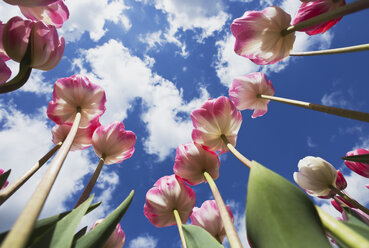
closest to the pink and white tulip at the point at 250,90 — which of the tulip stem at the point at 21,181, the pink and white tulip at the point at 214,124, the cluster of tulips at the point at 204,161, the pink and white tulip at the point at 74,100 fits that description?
the cluster of tulips at the point at 204,161

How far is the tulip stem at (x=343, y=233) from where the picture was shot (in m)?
0.18

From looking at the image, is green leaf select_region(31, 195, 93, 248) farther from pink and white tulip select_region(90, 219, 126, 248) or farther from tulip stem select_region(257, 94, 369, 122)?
tulip stem select_region(257, 94, 369, 122)

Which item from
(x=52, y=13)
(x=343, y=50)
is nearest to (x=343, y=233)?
(x=343, y=50)

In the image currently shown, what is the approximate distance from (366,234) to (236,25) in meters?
0.40

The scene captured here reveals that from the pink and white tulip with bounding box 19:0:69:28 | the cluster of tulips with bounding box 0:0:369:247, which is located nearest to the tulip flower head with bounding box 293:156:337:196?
the cluster of tulips with bounding box 0:0:369:247

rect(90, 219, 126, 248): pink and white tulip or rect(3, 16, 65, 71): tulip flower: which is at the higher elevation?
rect(3, 16, 65, 71): tulip flower

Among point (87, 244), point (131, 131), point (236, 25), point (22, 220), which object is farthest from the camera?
point (131, 131)

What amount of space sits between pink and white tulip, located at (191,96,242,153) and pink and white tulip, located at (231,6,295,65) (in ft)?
0.42

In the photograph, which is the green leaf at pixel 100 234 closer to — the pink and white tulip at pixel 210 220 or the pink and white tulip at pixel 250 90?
the pink and white tulip at pixel 210 220

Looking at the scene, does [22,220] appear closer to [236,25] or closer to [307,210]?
[307,210]

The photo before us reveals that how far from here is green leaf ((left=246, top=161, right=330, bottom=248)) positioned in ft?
0.69

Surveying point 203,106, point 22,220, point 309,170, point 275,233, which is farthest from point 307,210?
point 309,170

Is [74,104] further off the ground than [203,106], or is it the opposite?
[203,106]

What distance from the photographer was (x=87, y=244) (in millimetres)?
281
